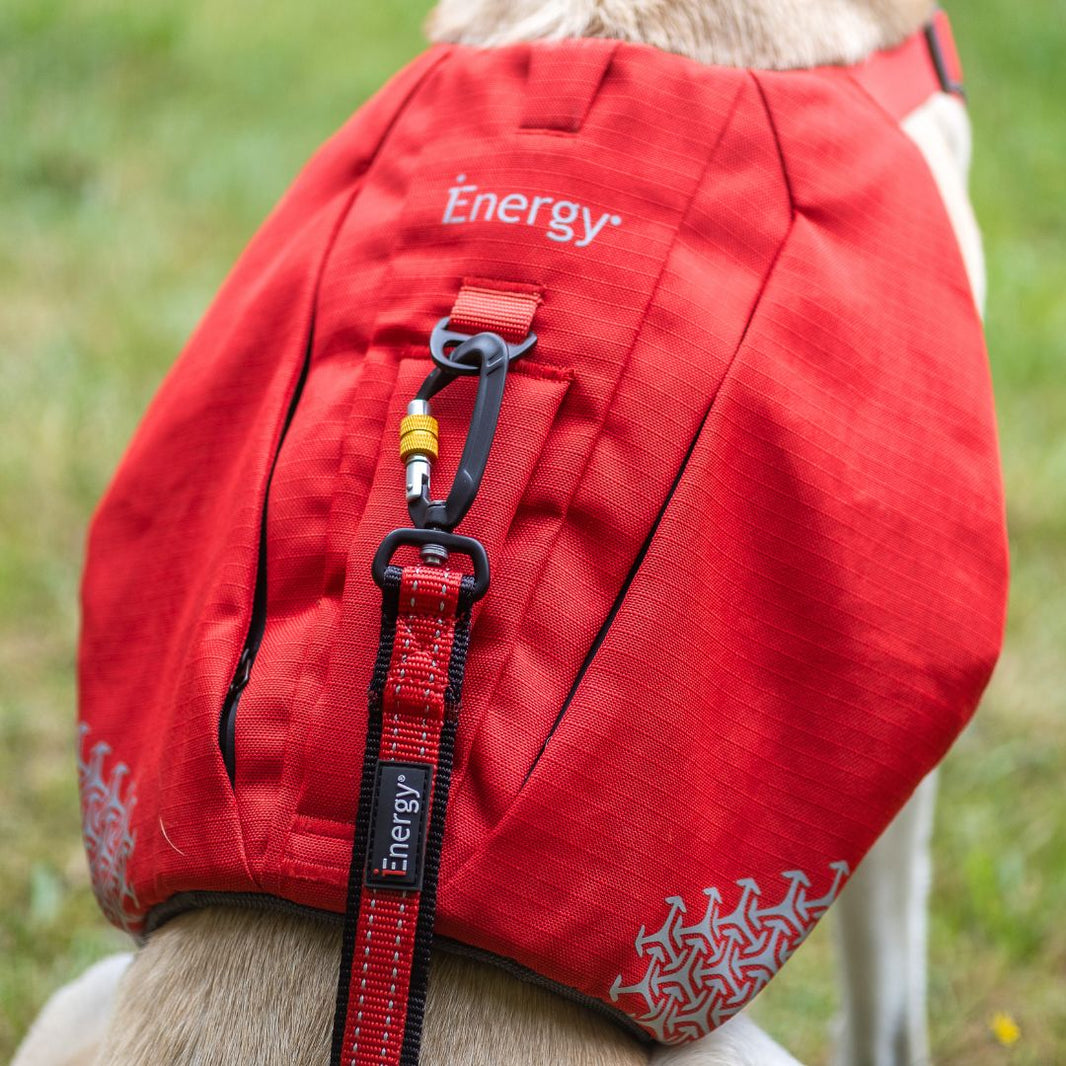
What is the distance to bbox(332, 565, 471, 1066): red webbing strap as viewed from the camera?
2.51 feet

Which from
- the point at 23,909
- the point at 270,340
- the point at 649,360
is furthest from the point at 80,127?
the point at 649,360

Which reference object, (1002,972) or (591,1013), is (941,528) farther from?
(1002,972)

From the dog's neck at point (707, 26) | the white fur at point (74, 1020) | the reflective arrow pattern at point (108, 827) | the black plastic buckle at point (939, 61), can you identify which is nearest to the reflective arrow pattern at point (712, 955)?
the reflective arrow pattern at point (108, 827)

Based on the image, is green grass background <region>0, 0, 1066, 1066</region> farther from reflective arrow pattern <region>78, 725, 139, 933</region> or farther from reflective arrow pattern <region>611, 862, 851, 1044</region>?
reflective arrow pattern <region>611, 862, 851, 1044</region>

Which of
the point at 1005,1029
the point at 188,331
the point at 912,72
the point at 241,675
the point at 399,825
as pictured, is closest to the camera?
the point at 399,825

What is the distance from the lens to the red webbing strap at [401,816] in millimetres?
764

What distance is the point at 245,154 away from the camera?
142 inches

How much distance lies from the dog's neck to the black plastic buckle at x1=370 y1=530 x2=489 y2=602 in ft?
1.47

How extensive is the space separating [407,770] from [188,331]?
7.41ft

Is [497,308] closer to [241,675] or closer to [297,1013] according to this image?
[241,675]

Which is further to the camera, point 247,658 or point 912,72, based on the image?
point 912,72

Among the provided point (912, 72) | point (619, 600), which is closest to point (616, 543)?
point (619, 600)

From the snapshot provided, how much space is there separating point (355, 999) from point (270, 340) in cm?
51

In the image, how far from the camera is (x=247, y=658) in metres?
0.89
